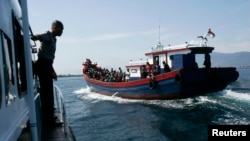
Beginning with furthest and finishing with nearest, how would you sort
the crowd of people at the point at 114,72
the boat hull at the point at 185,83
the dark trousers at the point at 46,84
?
the crowd of people at the point at 114,72, the boat hull at the point at 185,83, the dark trousers at the point at 46,84

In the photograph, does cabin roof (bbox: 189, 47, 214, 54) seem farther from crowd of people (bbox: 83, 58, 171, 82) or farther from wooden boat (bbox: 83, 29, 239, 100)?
crowd of people (bbox: 83, 58, 171, 82)

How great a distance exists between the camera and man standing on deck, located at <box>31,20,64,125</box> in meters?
4.92

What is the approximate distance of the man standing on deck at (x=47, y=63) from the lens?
492 cm

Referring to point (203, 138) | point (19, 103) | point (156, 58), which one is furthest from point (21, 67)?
Result: point (156, 58)

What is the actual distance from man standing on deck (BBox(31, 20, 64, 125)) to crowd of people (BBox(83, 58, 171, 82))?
15348 mm

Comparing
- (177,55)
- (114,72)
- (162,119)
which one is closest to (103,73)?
(114,72)

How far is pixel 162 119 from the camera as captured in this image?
1507cm

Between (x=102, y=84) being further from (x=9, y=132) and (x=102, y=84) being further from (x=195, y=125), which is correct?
(x=9, y=132)

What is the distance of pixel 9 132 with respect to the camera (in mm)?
2146

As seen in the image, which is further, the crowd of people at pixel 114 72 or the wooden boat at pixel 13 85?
the crowd of people at pixel 114 72

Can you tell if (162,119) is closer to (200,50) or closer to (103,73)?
(200,50)

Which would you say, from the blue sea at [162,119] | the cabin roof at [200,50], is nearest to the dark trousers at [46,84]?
the blue sea at [162,119]

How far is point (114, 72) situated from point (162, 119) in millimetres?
14724

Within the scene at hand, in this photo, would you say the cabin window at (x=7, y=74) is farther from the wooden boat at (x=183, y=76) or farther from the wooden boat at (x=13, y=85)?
the wooden boat at (x=183, y=76)
